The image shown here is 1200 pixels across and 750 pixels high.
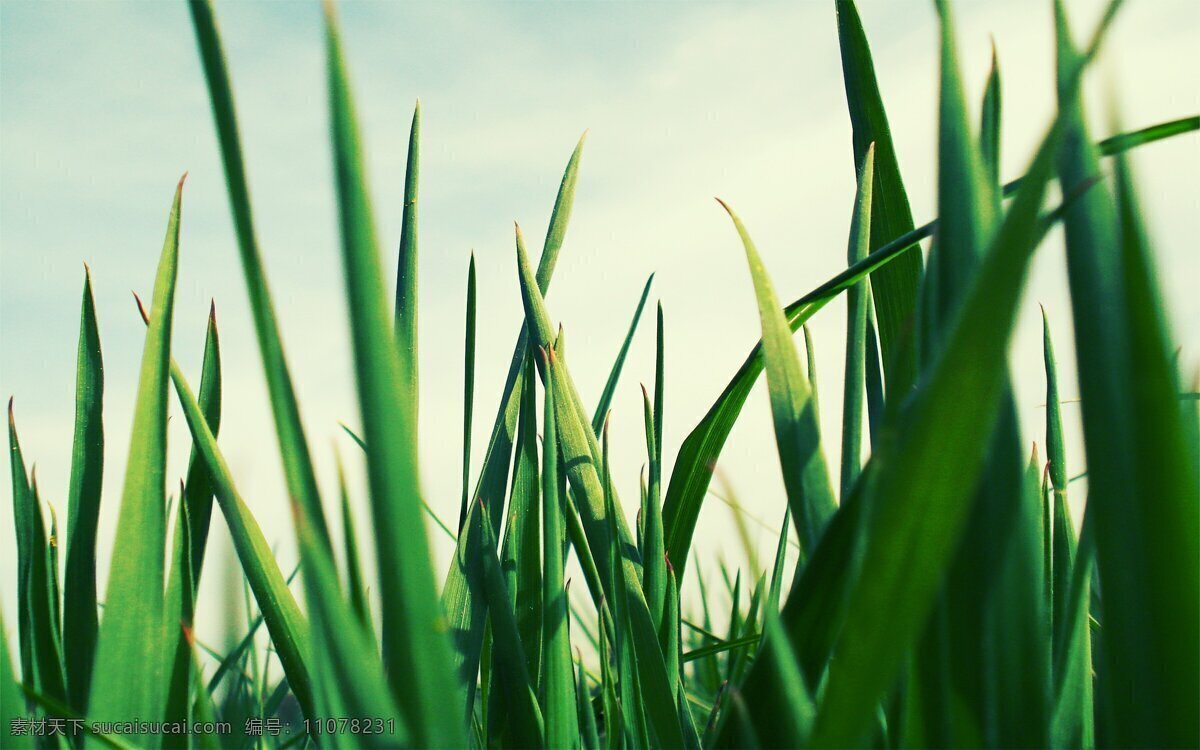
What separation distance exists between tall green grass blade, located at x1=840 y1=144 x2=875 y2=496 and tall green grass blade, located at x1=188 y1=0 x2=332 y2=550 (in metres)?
0.22

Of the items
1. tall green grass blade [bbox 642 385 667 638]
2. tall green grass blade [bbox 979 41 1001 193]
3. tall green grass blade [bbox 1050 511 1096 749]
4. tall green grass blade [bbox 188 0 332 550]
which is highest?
tall green grass blade [bbox 979 41 1001 193]

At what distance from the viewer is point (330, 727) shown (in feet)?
0.87

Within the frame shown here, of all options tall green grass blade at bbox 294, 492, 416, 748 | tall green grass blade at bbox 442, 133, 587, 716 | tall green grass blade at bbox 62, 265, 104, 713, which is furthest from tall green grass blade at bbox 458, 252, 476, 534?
tall green grass blade at bbox 294, 492, 416, 748

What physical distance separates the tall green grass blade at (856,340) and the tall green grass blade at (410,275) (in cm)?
18

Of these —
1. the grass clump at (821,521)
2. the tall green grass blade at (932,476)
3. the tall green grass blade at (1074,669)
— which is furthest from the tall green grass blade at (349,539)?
the tall green grass blade at (1074,669)

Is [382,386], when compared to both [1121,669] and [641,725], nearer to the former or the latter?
[1121,669]

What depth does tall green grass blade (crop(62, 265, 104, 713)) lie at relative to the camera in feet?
1.18

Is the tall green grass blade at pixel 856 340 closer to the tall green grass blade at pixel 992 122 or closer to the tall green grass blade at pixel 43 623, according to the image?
the tall green grass blade at pixel 992 122

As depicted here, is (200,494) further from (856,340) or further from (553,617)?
(856,340)

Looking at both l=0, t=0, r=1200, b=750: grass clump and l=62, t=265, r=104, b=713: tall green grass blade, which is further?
l=62, t=265, r=104, b=713: tall green grass blade

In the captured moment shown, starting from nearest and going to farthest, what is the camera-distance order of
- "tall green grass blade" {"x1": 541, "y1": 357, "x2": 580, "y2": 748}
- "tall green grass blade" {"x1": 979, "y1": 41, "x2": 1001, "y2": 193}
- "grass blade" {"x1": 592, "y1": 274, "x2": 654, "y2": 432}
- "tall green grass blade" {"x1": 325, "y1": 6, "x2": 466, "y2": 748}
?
"tall green grass blade" {"x1": 325, "y1": 6, "x2": 466, "y2": 748}, "tall green grass blade" {"x1": 979, "y1": 41, "x2": 1001, "y2": 193}, "tall green grass blade" {"x1": 541, "y1": 357, "x2": 580, "y2": 748}, "grass blade" {"x1": 592, "y1": 274, "x2": 654, "y2": 432}

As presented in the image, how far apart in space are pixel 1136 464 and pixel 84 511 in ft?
1.22

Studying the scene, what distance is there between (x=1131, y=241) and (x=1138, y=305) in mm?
13

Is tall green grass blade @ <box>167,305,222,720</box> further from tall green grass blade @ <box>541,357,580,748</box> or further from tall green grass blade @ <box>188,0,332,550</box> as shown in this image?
tall green grass blade @ <box>188,0,332,550</box>
